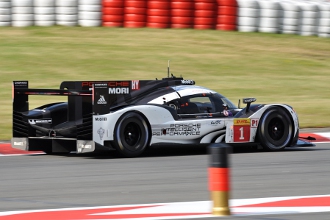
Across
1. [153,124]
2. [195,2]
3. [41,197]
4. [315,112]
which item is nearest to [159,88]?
[153,124]

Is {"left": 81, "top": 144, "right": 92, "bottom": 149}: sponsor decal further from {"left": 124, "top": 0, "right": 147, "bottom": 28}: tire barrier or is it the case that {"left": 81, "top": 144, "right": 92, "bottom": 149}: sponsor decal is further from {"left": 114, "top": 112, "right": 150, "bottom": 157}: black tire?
{"left": 124, "top": 0, "right": 147, "bottom": 28}: tire barrier

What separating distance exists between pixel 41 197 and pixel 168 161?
128 inches

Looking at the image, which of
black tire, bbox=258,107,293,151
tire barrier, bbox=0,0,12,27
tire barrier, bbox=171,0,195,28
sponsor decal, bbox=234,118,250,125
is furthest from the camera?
tire barrier, bbox=171,0,195,28

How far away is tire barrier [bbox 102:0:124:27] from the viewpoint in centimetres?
2245

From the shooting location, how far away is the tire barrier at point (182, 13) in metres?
22.6

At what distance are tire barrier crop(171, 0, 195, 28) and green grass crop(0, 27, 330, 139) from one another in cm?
42

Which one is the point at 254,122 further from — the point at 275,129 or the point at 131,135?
the point at 131,135

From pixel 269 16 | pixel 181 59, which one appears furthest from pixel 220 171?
pixel 269 16

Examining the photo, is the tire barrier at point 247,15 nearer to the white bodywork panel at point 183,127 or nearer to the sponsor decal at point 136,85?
the white bodywork panel at point 183,127

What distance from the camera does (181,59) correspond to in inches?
882

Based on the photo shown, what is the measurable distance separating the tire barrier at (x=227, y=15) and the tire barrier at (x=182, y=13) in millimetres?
912

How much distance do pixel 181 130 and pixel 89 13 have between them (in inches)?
500

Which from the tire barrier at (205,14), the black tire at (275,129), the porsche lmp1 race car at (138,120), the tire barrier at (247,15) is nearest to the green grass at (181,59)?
the tire barrier at (205,14)

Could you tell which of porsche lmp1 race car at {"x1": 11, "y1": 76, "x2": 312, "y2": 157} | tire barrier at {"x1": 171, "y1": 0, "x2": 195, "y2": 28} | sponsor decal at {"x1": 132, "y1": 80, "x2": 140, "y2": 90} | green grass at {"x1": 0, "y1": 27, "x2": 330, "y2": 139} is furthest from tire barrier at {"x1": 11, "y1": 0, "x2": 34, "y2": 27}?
sponsor decal at {"x1": 132, "y1": 80, "x2": 140, "y2": 90}
